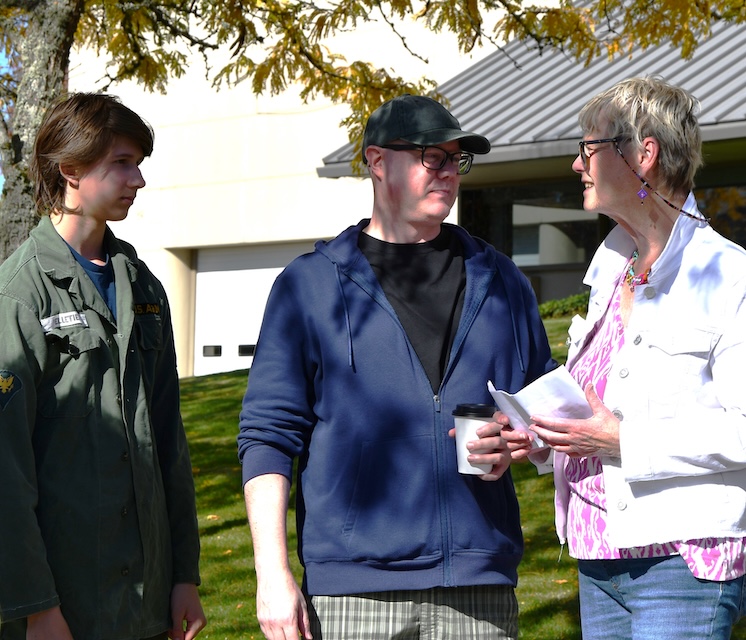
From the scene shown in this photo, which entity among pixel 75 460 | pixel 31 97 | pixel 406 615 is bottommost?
pixel 406 615

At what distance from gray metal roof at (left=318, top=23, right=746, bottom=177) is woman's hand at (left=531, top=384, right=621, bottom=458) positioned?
1067 centimetres

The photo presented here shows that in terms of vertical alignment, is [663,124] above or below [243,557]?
above

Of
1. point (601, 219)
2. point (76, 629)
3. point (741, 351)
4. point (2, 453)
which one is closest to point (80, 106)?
point (2, 453)

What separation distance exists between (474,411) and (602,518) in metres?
0.50

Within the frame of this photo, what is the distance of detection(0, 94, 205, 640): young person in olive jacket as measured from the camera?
2.86 meters

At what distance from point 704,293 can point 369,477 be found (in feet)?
3.45

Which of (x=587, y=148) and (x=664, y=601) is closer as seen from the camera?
(x=664, y=601)

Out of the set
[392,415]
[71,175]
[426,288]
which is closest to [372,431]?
[392,415]

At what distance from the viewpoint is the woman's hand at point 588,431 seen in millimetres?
2898

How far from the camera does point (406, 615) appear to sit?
299cm

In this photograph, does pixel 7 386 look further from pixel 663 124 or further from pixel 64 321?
pixel 663 124

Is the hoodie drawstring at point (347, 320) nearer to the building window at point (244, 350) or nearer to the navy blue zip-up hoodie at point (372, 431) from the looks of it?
the navy blue zip-up hoodie at point (372, 431)

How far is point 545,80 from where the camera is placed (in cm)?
1664

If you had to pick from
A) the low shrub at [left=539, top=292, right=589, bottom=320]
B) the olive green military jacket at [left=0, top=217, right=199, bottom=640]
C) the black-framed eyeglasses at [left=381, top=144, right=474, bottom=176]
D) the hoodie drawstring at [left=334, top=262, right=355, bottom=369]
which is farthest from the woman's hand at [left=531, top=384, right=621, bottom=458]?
the low shrub at [left=539, top=292, right=589, bottom=320]
